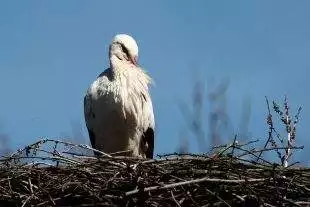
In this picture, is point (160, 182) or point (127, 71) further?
point (127, 71)

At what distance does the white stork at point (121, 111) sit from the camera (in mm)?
7102

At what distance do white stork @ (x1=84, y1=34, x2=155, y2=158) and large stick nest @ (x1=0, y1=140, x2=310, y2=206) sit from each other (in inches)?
79.3

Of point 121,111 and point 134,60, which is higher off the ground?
point 134,60

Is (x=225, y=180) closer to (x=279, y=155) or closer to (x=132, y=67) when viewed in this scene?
(x=279, y=155)

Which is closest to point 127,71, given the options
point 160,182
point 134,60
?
point 134,60

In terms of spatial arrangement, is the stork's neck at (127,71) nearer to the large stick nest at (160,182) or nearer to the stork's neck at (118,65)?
the stork's neck at (118,65)

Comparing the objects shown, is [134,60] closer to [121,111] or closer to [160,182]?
[121,111]

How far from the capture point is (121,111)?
23.3 ft

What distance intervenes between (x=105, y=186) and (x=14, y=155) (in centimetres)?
74

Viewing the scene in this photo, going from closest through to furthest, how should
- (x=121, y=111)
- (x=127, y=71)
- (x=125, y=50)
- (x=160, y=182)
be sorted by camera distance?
(x=160, y=182), (x=121, y=111), (x=127, y=71), (x=125, y=50)

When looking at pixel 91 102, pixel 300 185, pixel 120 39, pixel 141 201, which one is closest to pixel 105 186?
pixel 141 201

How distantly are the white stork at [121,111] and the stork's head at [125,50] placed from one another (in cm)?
10

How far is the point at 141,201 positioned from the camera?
459cm

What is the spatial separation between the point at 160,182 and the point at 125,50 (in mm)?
3009
